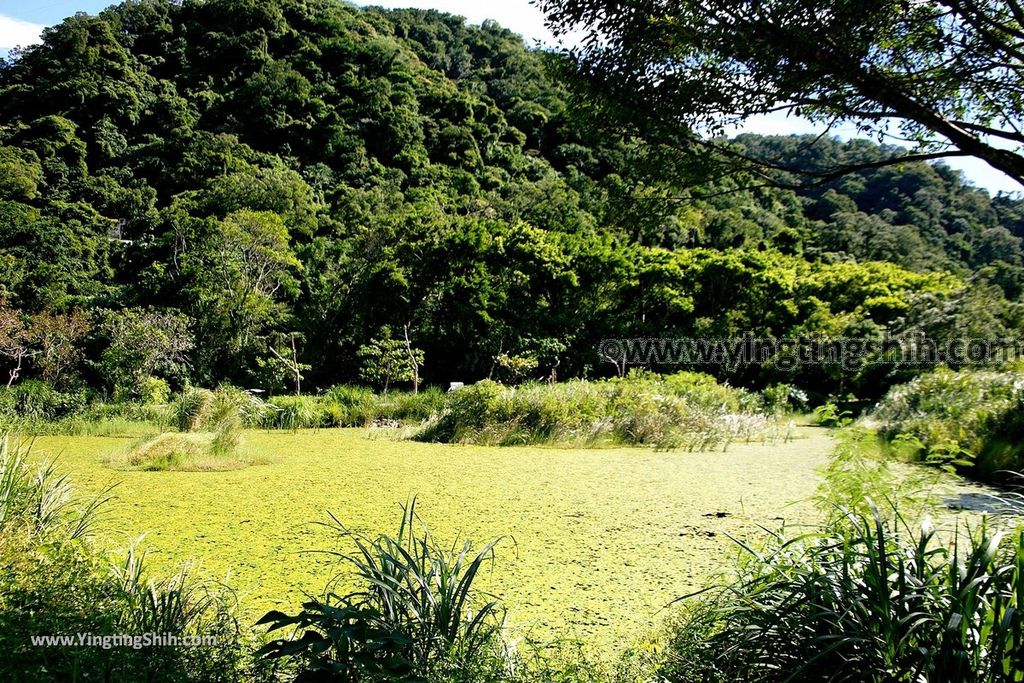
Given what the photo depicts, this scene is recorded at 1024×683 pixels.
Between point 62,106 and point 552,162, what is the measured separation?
23.8 metres

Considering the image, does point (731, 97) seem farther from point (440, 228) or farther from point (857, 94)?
point (440, 228)

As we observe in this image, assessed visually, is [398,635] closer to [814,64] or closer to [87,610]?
[87,610]

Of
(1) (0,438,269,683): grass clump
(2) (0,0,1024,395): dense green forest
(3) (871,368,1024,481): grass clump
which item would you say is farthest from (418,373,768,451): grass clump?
(1) (0,438,269,683): grass clump

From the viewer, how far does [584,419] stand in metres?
9.16

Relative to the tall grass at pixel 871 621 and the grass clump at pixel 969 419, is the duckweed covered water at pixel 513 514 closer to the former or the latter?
the tall grass at pixel 871 621

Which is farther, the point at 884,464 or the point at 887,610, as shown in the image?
the point at 884,464

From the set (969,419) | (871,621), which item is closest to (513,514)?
(871,621)

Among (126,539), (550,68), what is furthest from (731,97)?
(126,539)

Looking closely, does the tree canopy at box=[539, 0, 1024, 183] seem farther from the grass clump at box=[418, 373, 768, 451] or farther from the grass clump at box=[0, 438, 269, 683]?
the grass clump at box=[418, 373, 768, 451]

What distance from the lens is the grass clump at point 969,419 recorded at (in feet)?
20.2

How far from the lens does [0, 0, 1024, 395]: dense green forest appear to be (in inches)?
663

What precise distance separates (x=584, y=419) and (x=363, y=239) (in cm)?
1187

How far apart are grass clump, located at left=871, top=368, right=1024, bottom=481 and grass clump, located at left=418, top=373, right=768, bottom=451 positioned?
225 cm

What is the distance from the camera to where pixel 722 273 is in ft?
62.1
